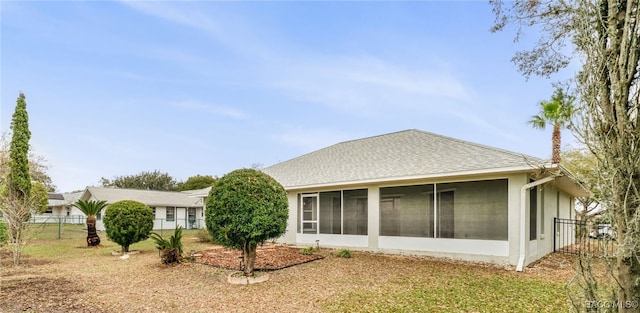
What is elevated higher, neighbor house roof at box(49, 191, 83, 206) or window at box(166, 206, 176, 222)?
neighbor house roof at box(49, 191, 83, 206)

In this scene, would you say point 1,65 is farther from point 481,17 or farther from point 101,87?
point 481,17

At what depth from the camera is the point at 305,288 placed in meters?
7.48

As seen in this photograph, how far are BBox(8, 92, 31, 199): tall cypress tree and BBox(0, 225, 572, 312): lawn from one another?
3140 mm

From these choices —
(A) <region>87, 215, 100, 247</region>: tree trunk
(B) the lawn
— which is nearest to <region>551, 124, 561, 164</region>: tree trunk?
(B) the lawn

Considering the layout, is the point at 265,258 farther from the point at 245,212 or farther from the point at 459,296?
the point at 459,296

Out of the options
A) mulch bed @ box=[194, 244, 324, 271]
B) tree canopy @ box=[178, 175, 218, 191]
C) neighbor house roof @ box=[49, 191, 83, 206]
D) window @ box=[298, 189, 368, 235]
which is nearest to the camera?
mulch bed @ box=[194, 244, 324, 271]

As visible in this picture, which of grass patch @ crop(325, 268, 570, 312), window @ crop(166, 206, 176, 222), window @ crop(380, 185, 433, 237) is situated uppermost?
window @ crop(380, 185, 433, 237)

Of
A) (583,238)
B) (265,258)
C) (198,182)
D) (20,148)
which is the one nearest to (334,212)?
(265,258)

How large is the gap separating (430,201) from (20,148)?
593 inches

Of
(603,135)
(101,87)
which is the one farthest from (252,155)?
(603,135)

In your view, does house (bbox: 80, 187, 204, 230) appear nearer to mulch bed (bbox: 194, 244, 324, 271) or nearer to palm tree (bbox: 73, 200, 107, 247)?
palm tree (bbox: 73, 200, 107, 247)

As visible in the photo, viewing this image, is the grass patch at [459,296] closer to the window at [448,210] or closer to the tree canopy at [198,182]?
the window at [448,210]

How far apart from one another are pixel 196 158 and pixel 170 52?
47.2 ft

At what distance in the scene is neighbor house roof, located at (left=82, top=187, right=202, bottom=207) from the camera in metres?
29.7
